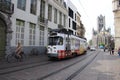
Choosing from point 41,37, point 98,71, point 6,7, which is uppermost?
point 6,7

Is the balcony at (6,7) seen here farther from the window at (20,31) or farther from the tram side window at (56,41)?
the tram side window at (56,41)

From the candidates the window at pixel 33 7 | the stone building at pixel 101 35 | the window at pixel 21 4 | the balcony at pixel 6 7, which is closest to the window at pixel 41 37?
the window at pixel 33 7

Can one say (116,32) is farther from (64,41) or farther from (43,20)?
(64,41)

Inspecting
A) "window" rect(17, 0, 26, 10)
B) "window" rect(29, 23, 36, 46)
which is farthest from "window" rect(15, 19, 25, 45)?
"window" rect(29, 23, 36, 46)

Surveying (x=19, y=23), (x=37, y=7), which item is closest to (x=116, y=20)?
(x=37, y=7)

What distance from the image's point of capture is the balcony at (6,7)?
20.1 metres

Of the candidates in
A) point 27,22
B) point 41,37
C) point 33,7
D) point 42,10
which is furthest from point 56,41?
point 42,10

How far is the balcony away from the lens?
2006cm

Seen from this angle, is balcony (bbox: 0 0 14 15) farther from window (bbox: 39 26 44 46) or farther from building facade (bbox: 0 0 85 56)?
window (bbox: 39 26 44 46)

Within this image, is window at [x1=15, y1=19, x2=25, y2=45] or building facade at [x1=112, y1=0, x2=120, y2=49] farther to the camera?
building facade at [x1=112, y1=0, x2=120, y2=49]

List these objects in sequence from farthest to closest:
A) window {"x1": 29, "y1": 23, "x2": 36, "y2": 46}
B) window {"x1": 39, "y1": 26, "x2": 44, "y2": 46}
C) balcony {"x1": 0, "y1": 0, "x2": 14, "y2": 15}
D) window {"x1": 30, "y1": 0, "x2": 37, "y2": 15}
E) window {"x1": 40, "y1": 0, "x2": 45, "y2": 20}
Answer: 1. window {"x1": 40, "y1": 0, "x2": 45, "y2": 20}
2. window {"x1": 39, "y1": 26, "x2": 44, "y2": 46}
3. window {"x1": 30, "y1": 0, "x2": 37, "y2": 15}
4. window {"x1": 29, "y1": 23, "x2": 36, "y2": 46}
5. balcony {"x1": 0, "y1": 0, "x2": 14, "y2": 15}

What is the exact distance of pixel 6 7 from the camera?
2073 centimetres

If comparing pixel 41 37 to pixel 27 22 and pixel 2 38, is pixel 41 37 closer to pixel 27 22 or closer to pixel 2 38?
pixel 27 22

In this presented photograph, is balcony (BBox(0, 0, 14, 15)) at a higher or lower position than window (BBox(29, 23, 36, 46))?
higher
